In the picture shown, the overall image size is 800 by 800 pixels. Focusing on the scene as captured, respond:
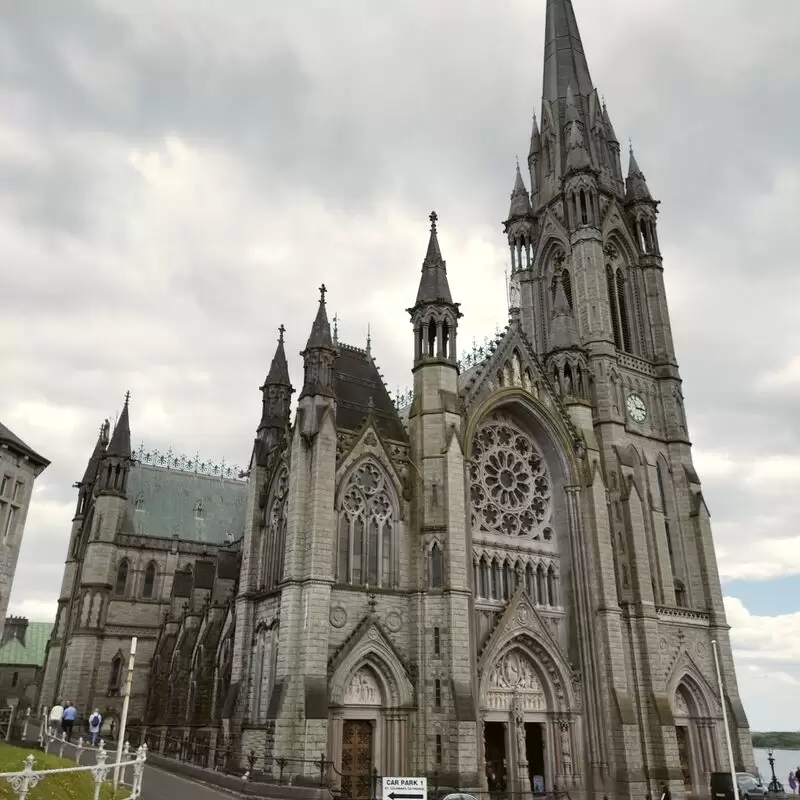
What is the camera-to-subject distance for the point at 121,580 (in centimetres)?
5125

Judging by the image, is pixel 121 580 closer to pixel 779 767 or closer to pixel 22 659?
pixel 22 659

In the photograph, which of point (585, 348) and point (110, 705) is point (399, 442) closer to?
point (585, 348)

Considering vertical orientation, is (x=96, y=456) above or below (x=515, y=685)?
above

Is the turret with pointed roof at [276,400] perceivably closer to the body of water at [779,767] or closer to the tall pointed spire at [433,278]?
the tall pointed spire at [433,278]

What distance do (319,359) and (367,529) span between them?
772cm

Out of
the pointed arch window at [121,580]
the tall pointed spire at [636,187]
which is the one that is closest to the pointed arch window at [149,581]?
the pointed arch window at [121,580]

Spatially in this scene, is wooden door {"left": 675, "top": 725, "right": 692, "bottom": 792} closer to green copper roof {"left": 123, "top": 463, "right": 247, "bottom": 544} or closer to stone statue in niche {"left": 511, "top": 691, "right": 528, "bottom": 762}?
stone statue in niche {"left": 511, "top": 691, "right": 528, "bottom": 762}

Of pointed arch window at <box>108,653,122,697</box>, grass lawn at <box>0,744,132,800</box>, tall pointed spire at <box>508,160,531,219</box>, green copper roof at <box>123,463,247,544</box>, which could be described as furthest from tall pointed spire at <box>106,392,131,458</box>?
grass lawn at <box>0,744,132,800</box>

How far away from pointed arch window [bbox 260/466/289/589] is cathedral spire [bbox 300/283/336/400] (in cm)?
427

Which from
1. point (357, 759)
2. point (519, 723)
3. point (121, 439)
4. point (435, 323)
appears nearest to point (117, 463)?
point (121, 439)

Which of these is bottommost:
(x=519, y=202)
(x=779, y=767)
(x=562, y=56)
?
(x=779, y=767)

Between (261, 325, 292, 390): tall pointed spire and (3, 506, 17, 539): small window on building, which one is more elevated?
(261, 325, 292, 390): tall pointed spire

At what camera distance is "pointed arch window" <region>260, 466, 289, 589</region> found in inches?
1256

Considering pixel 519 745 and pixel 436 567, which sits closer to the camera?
pixel 436 567
